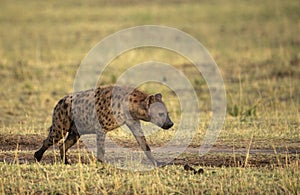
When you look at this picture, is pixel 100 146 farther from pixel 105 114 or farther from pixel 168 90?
pixel 168 90

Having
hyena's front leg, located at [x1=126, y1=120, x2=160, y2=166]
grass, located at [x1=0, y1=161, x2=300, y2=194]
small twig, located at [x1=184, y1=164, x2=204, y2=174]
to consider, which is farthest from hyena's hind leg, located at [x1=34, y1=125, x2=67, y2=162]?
small twig, located at [x1=184, y1=164, x2=204, y2=174]

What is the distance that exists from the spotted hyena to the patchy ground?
0.92 feet

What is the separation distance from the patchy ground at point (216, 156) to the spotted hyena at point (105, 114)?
0.92 ft

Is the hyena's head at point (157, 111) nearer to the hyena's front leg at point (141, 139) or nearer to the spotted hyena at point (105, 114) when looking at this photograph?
the spotted hyena at point (105, 114)

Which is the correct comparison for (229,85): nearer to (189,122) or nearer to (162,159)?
(189,122)

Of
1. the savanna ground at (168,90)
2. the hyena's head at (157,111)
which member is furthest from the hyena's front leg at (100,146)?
the hyena's head at (157,111)

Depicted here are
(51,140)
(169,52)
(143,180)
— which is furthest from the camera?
(169,52)

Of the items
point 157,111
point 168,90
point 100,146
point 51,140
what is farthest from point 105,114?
point 168,90

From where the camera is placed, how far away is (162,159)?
9531mm

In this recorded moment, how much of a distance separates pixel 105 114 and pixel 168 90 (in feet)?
26.8

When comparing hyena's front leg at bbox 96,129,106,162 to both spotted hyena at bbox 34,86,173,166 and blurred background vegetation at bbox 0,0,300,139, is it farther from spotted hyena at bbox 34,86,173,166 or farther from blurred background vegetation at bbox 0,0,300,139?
blurred background vegetation at bbox 0,0,300,139

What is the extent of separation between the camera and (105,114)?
9320mm

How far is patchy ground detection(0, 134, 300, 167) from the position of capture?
921 cm

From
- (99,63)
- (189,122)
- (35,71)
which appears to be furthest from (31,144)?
(99,63)
